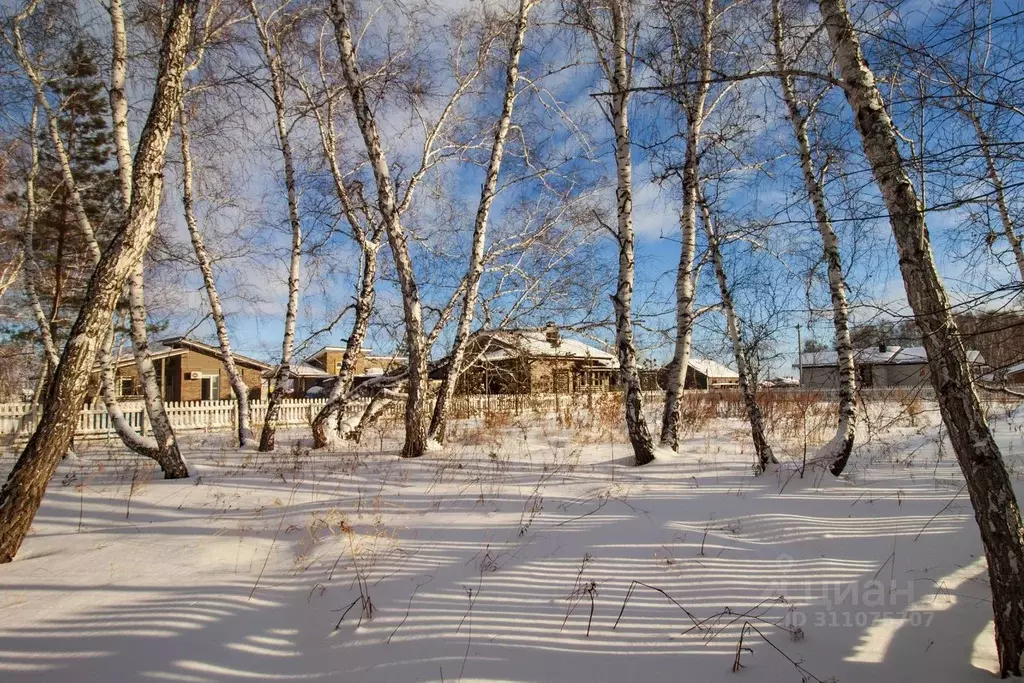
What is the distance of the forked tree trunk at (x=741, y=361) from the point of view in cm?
621

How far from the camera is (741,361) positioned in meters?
6.78

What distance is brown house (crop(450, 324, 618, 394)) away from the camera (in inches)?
415

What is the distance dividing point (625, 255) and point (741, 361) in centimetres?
212

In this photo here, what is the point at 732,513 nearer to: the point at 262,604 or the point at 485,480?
the point at 485,480

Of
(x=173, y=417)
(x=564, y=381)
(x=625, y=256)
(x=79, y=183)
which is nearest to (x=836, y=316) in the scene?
(x=625, y=256)

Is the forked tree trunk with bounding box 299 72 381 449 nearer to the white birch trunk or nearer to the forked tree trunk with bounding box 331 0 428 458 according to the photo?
the forked tree trunk with bounding box 331 0 428 458

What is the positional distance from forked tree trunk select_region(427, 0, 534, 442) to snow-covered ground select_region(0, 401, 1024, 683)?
2.25 metres

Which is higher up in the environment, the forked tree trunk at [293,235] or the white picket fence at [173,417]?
the forked tree trunk at [293,235]

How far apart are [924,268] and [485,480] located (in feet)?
13.3

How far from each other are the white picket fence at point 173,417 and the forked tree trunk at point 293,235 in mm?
3066

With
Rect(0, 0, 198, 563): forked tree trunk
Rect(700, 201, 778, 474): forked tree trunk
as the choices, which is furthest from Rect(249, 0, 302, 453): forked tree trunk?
Rect(700, 201, 778, 474): forked tree trunk

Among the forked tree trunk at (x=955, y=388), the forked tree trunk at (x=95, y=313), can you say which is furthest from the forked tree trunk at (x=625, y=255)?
the forked tree trunk at (x=95, y=313)

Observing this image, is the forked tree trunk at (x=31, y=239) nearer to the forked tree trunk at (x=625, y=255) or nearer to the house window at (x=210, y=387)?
the forked tree trunk at (x=625, y=255)

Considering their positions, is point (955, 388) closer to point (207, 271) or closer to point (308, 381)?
point (207, 271)
